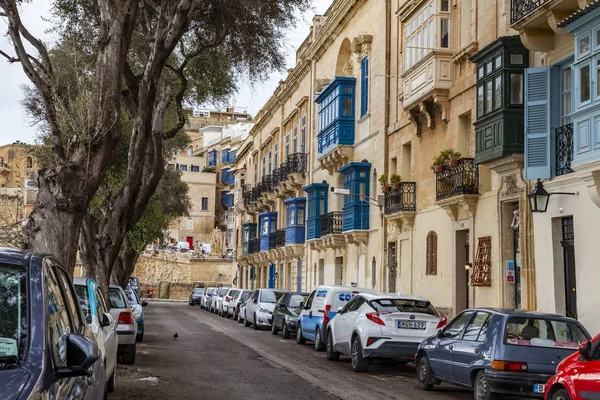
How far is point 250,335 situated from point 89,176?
16.7 metres

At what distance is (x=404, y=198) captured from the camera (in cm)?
2889

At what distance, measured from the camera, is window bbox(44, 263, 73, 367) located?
188 inches

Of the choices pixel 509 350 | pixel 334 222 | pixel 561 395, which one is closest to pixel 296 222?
pixel 334 222

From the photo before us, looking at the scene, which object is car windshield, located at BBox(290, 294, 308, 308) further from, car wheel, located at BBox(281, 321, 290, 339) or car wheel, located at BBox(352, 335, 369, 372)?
car wheel, located at BBox(352, 335, 369, 372)

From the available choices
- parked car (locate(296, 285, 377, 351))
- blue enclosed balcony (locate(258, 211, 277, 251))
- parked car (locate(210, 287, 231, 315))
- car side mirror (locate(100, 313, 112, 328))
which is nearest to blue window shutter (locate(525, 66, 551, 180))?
parked car (locate(296, 285, 377, 351))

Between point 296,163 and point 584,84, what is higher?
point 296,163

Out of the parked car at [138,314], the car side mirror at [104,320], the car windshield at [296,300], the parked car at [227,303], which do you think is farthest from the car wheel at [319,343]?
the parked car at [227,303]

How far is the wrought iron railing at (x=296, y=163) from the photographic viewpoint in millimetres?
46531

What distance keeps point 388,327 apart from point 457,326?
316cm

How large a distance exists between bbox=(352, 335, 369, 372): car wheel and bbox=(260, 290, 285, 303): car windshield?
17.1 metres

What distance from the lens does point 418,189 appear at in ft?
92.8

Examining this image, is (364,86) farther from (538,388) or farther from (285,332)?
(538,388)

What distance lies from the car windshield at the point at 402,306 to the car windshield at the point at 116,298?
502 cm

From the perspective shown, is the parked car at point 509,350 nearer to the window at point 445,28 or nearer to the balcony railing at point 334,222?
the window at point 445,28
